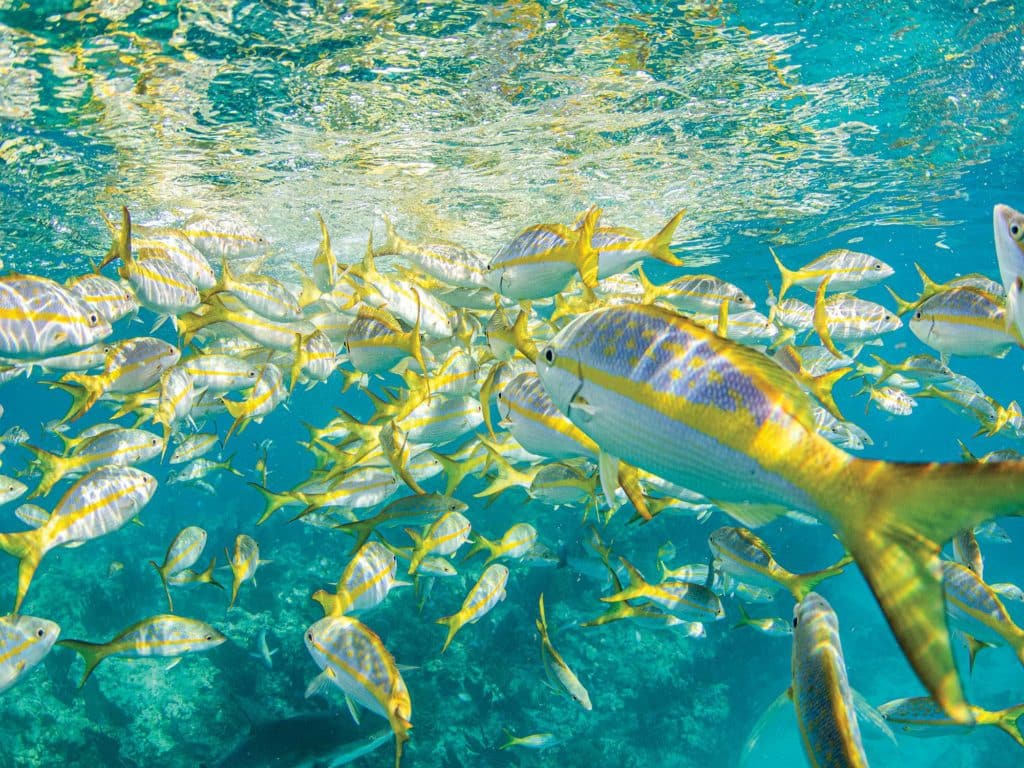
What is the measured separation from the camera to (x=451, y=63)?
30.3 feet

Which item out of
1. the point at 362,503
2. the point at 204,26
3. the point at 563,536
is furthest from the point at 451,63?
the point at 563,536

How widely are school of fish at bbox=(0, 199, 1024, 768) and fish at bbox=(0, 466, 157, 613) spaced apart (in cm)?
2

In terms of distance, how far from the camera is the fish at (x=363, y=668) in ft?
13.3

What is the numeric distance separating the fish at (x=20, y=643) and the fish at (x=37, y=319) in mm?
2120

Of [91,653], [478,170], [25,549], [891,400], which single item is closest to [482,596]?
[91,653]

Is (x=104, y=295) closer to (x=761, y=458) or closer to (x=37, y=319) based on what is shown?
(x=37, y=319)

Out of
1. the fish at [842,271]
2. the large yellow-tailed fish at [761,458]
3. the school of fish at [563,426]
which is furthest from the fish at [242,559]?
the fish at [842,271]

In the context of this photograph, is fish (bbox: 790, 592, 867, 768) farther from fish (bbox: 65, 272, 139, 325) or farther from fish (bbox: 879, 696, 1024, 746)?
fish (bbox: 65, 272, 139, 325)

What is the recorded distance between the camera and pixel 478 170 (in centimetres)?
1384

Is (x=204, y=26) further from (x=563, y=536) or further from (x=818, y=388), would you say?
(x=563, y=536)

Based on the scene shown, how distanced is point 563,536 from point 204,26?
1324 centimetres

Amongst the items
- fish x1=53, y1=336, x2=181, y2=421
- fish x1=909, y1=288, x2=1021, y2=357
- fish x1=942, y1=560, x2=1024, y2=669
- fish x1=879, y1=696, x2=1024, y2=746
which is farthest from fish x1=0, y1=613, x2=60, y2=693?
fish x1=909, y1=288, x2=1021, y2=357

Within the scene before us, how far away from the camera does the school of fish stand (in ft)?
5.44

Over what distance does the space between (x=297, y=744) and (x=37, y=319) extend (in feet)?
22.1
